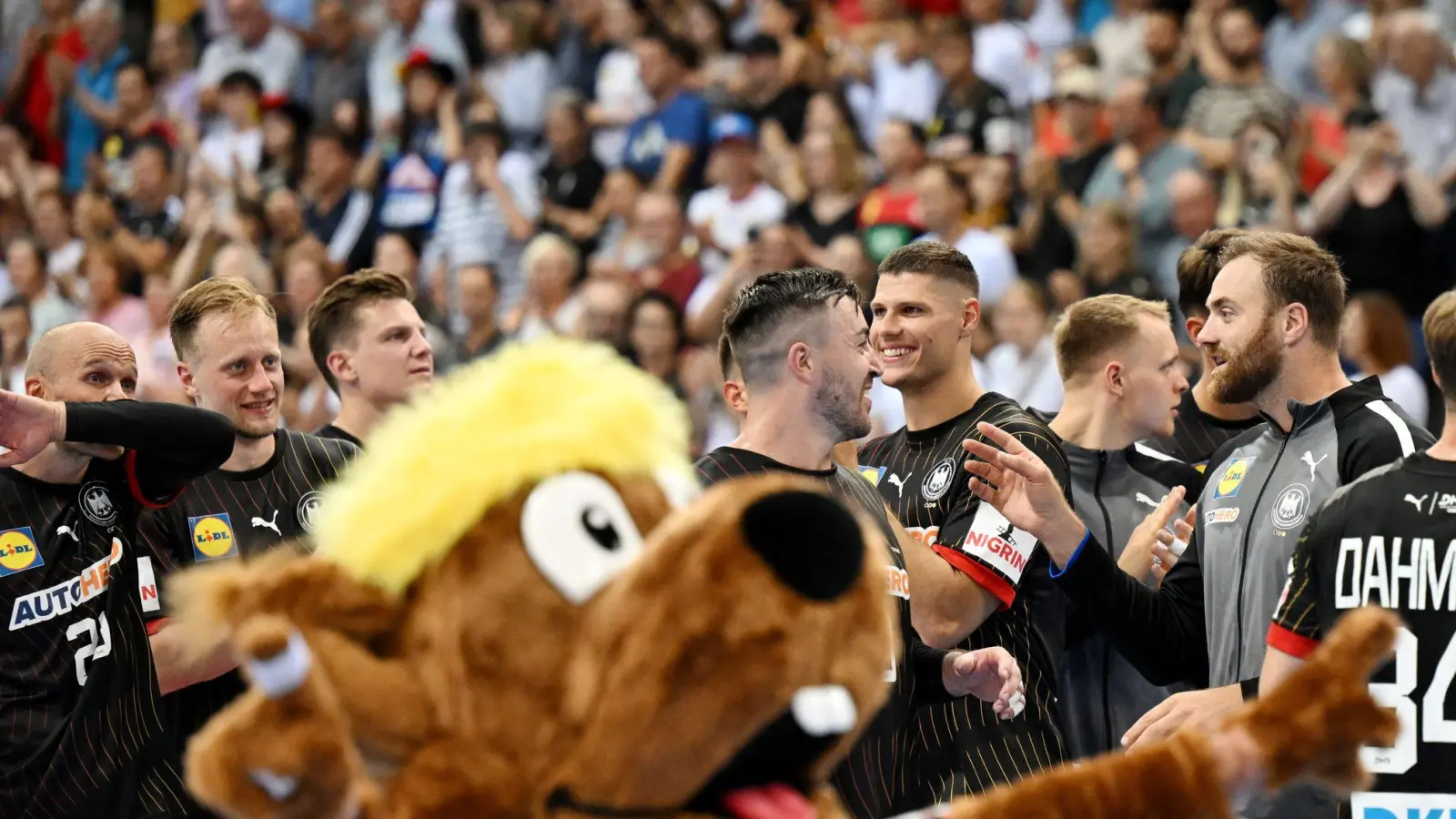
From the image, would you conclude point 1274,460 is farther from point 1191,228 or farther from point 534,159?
point 534,159

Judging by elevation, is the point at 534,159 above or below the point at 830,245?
above

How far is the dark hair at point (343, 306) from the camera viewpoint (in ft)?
21.3

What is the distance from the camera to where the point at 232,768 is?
2.53 meters

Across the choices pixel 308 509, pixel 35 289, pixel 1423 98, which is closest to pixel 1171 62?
pixel 1423 98

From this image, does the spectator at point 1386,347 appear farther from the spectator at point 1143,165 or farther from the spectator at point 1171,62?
the spectator at point 1171,62

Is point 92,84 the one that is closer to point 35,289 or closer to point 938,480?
point 35,289

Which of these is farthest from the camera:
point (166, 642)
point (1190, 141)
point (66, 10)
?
point (66, 10)

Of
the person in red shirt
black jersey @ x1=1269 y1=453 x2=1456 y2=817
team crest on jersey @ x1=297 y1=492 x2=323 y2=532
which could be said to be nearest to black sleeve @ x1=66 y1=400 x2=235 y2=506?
team crest on jersey @ x1=297 y1=492 x2=323 y2=532

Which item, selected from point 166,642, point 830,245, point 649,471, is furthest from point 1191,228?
point 649,471

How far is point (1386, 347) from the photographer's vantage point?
8.60 meters

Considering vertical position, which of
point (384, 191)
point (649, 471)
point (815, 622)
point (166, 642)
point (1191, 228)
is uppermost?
point (384, 191)

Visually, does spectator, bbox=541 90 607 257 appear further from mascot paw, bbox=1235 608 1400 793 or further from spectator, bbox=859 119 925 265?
mascot paw, bbox=1235 608 1400 793

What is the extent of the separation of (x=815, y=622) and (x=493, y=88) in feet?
40.3

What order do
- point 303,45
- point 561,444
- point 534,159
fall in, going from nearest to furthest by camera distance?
point 561,444, point 534,159, point 303,45
